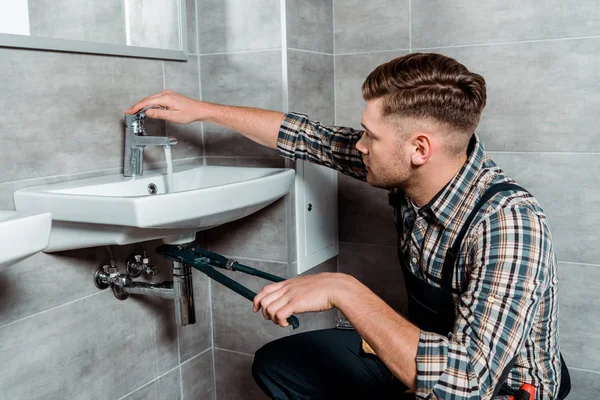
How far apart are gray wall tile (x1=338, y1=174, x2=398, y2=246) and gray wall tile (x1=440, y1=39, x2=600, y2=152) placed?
42 centimetres

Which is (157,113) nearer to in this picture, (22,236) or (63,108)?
(63,108)

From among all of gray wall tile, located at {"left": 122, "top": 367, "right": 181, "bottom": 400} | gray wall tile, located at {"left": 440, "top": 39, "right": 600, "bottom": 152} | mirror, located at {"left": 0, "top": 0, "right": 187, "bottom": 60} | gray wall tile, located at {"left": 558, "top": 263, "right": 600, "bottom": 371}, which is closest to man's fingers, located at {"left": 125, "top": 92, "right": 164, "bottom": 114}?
mirror, located at {"left": 0, "top": 0, "right": 187, "bottom": 60}

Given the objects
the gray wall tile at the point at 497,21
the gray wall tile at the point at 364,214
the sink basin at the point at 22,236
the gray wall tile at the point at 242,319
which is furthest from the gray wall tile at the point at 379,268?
the sink basin at the point at 22,236

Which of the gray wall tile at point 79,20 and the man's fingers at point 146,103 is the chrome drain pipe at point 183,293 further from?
the gray wall tile at point 79,20

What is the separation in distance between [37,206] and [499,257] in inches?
38.1

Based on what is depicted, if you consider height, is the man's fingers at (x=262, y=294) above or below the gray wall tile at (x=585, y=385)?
above

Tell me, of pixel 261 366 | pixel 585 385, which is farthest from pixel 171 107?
pixel 585 385

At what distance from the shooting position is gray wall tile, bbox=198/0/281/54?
180 cm

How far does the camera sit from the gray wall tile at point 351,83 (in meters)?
2.08

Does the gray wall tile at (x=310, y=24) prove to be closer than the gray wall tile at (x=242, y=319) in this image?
Yes

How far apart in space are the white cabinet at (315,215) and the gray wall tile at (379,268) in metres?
0.06

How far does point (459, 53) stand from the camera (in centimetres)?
194

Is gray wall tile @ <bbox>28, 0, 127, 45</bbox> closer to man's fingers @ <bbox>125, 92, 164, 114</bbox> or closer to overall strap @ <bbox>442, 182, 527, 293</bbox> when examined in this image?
man's fingers @ <bbox>125, 92, 164, 114</bbox>

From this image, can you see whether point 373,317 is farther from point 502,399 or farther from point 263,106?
point 263,106
